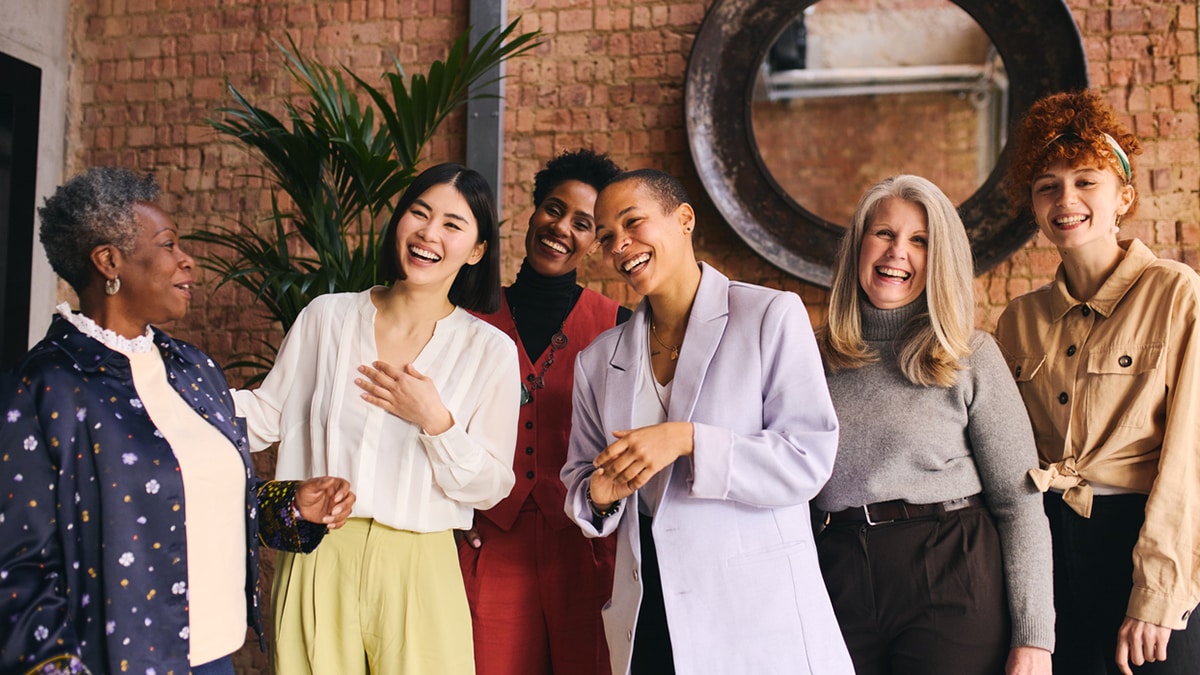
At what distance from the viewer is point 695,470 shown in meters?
1.73

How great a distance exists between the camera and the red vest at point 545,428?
2.35 meters

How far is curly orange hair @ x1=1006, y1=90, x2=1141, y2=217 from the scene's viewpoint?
86.8 inches

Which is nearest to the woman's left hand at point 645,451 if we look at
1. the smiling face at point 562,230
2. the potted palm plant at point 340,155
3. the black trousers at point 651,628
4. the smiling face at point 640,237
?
the black trousers at point 651,628

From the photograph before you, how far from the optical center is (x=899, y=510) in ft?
6.52

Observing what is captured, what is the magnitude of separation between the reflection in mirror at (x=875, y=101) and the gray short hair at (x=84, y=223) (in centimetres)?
253

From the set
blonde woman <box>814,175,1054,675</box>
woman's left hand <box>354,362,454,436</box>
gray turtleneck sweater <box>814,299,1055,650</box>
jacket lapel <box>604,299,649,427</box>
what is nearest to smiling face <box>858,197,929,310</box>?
blonde woman <box>814,175,1054,675</box>

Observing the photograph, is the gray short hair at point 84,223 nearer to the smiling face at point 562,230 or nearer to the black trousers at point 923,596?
the smiling face at point 562,230

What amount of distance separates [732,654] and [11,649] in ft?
3.95

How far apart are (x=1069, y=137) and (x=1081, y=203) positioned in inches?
6.6

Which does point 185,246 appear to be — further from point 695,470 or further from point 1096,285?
point 1096,285

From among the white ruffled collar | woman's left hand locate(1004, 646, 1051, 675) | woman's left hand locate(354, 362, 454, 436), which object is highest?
the white ruffled collar

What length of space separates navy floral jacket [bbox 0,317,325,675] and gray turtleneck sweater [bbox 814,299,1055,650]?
4.34 ft

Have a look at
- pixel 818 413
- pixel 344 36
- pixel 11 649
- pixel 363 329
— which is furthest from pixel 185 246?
pixel 818 413

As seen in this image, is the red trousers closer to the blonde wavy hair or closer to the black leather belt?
the black leather belt
